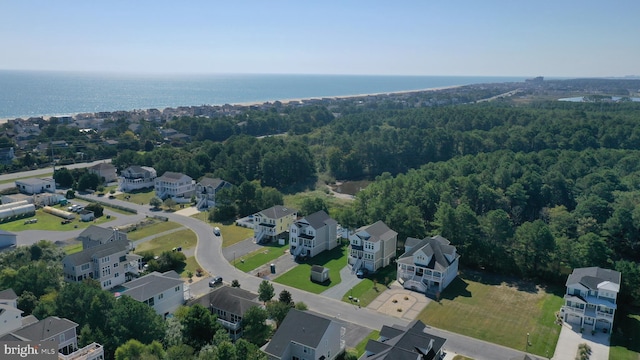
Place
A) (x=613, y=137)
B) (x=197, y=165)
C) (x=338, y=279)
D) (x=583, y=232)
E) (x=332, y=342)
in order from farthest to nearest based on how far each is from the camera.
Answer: (x=613, y=137), (x=197, y=165), (x=583, y=232), (x=338, y=279), (x=332, y=342)

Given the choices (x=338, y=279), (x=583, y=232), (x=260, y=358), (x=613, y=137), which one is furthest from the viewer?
(x=613, y=137)

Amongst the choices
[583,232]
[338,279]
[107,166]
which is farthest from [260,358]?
[107,166]

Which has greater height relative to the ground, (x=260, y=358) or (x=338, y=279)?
(x=260, y=358)

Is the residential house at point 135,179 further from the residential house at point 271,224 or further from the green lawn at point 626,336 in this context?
the green lawn at point 626,336

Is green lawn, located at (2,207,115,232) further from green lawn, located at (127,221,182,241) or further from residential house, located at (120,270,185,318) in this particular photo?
residential house, located at (120,270,185,318)

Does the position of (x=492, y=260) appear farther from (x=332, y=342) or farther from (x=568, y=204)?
(x=568, y=204)

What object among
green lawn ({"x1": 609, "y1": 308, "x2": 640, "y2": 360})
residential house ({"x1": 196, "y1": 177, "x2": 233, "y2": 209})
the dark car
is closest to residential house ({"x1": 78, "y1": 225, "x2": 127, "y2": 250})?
the dark car

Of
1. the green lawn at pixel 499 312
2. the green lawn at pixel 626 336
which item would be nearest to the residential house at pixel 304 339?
the green lawn at pixel 499 312
